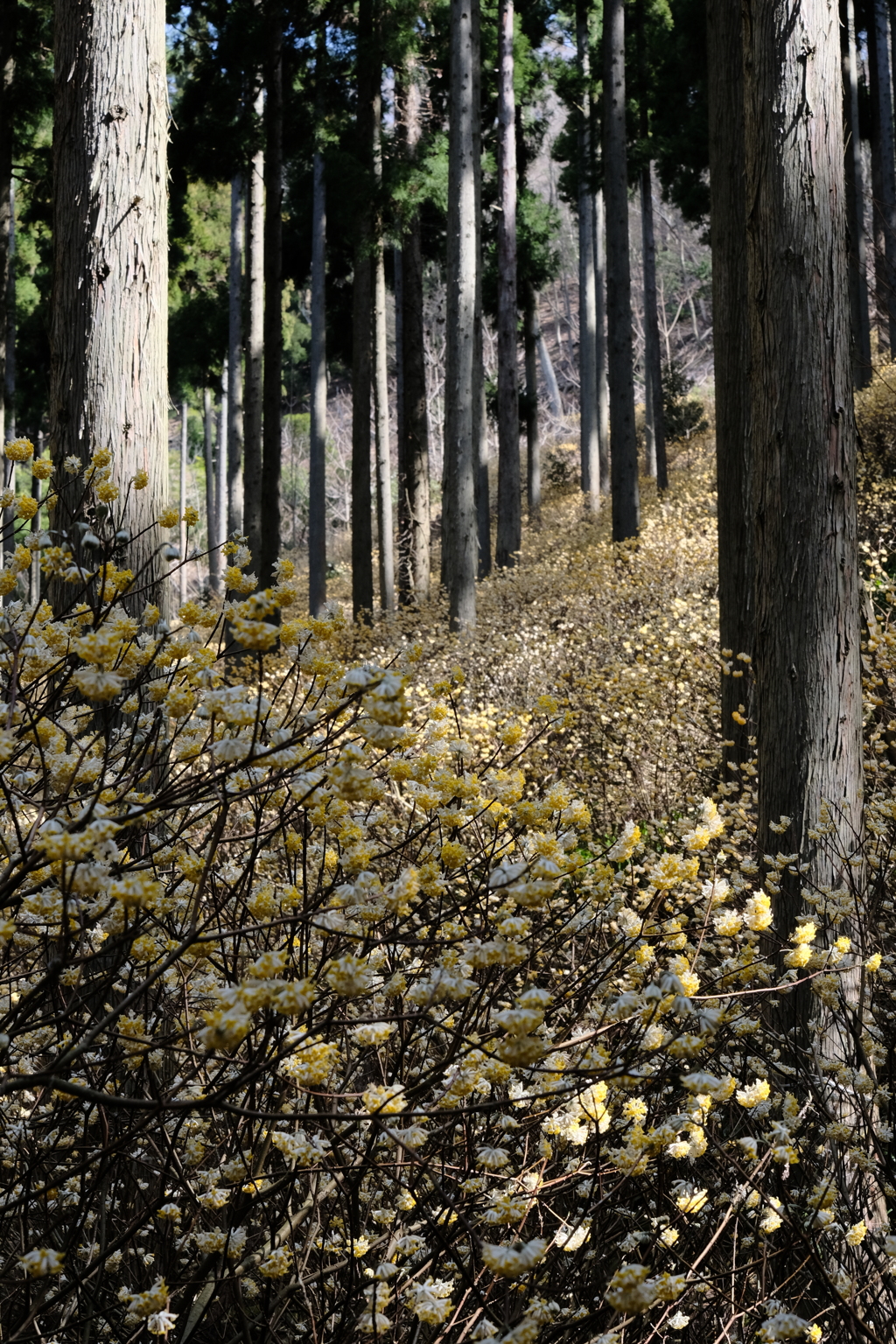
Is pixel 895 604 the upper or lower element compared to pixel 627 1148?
upper

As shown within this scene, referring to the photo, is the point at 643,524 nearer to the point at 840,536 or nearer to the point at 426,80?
the point at 426,80

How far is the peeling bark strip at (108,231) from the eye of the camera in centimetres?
295

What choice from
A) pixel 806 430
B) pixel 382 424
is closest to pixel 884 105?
pixel 382 424

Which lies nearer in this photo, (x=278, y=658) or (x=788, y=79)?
(x=788, y=79)

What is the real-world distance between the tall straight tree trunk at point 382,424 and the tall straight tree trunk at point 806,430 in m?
9.35

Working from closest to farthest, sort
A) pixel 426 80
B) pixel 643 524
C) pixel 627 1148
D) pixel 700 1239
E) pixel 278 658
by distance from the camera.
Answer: pixel 627 1148
pixel 700 1239
pixel 278 658
pixel 643 524
pixel 426 80

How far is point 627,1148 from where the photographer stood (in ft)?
5.77

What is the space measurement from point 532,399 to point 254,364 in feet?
27.4

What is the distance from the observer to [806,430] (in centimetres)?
293

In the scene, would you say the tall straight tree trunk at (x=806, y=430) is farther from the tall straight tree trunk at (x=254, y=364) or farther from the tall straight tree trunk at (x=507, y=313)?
the tall straight tree trunk at (x=507, y=313)

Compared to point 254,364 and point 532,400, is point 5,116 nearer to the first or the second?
point 254,364

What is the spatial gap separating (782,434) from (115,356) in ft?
6.44

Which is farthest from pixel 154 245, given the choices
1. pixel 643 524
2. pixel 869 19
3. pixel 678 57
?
pixel 869 19

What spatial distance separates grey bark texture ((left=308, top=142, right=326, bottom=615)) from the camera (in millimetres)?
13867
